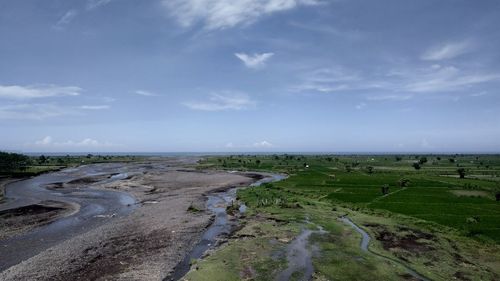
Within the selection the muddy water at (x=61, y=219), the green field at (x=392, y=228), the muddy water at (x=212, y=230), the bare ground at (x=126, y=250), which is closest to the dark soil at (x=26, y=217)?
the muddy water at (x=61, y=219)

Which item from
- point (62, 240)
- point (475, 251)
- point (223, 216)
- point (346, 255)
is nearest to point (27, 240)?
point (62, 240)

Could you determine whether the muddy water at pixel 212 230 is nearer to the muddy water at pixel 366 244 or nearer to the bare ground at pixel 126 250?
the bare ground at pixel 126 250

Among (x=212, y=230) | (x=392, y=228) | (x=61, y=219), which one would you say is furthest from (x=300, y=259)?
(x=61, y=219)

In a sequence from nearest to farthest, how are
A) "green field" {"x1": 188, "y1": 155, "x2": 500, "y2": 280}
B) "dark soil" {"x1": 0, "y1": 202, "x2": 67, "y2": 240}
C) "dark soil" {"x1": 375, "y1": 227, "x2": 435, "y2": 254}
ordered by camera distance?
"green field" {"x1": 188, "y1": 155, "x2": 500, "y2": 280} < "dark soil" {"x1": 375, "y1": 227, "x2": 435, "y2": 254} < "dark soil" {"x1": 0, "y1": 202, "x2": 67, "y2": 240}

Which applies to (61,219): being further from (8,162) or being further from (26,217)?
(8,162)

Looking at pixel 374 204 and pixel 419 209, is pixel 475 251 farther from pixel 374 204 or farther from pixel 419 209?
pixel 374 204

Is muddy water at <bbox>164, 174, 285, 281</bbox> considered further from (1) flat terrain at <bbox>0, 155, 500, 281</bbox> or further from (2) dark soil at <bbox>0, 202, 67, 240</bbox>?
(2) dark soil at <bbox>0, 202, 67, 240</bbox>

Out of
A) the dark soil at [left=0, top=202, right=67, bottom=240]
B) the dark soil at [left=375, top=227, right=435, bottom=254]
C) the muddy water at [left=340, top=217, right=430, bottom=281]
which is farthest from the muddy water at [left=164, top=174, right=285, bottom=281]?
the dark soil at [left=0, top=202, right=67, bottom=240]
